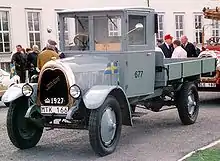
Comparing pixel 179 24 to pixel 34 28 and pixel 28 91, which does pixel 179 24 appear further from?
pixel 28 91

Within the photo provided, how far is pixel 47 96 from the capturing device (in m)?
7.83

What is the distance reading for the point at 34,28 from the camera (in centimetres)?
2492

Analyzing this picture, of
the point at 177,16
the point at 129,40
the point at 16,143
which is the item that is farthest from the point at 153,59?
the point at 177,16

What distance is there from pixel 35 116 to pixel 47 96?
37cm

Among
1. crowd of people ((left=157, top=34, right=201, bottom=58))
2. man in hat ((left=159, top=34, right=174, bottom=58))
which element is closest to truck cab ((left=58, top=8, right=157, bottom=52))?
crowd of people ((left=157, top=34, right=201, bottom=58))

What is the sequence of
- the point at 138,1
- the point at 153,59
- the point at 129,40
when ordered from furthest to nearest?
the point at 138,1, the point at 153,59, the point at 129,40

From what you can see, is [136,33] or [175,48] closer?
[136,33]

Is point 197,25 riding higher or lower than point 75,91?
higher

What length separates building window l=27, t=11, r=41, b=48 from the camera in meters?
24.6

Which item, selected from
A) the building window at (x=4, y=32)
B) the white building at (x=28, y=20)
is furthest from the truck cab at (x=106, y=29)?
the building window at (x=4, y=32)

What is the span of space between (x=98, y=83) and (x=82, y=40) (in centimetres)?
112

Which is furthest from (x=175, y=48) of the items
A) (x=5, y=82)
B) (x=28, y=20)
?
(x=28, y=20)

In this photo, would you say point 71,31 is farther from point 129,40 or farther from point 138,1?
point 138,1

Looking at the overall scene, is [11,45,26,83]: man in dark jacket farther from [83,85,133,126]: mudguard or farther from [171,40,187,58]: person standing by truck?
[83,85,133,126]: mudguard
